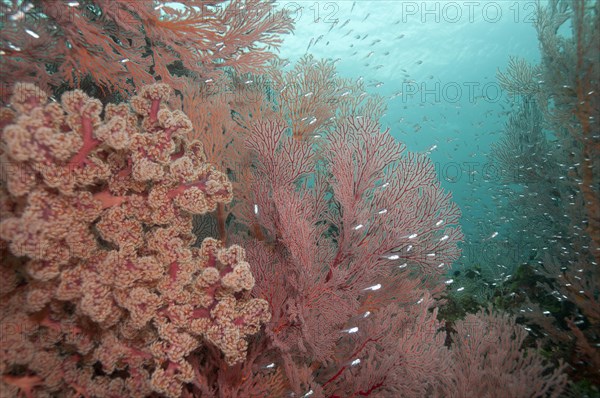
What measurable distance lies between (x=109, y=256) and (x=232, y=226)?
3.20 metres

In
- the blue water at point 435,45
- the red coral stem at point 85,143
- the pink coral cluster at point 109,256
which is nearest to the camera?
the pink coral cluster at point 109,256

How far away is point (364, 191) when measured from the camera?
13.5 ft

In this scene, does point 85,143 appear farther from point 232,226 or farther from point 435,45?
point 435,45

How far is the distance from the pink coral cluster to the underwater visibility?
0.6 inches

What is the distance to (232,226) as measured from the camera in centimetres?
562

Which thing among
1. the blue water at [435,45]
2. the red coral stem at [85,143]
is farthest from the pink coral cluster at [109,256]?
the blue water at [435,45]

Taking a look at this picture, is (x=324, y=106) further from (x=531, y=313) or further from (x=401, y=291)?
(x=531, y=313)

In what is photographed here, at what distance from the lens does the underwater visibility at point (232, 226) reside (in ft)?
7.93

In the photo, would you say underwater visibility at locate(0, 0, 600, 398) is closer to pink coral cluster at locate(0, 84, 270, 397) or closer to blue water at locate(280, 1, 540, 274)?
pink coral cluster at locate(0, 84, 270, 397)

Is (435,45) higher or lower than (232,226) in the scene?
higher

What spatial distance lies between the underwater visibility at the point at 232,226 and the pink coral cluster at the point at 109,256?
15 mm

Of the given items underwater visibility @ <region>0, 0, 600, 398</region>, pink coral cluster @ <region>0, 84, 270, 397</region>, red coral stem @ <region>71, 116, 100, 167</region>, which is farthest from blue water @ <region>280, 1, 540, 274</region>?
red coral stem @ <region>71, 116, 100, 167</region>

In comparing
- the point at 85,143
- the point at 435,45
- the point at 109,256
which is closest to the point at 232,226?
the point at 109,256

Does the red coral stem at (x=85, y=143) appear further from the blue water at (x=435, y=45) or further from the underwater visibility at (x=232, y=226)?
the blue water at (x=435, y=45)
